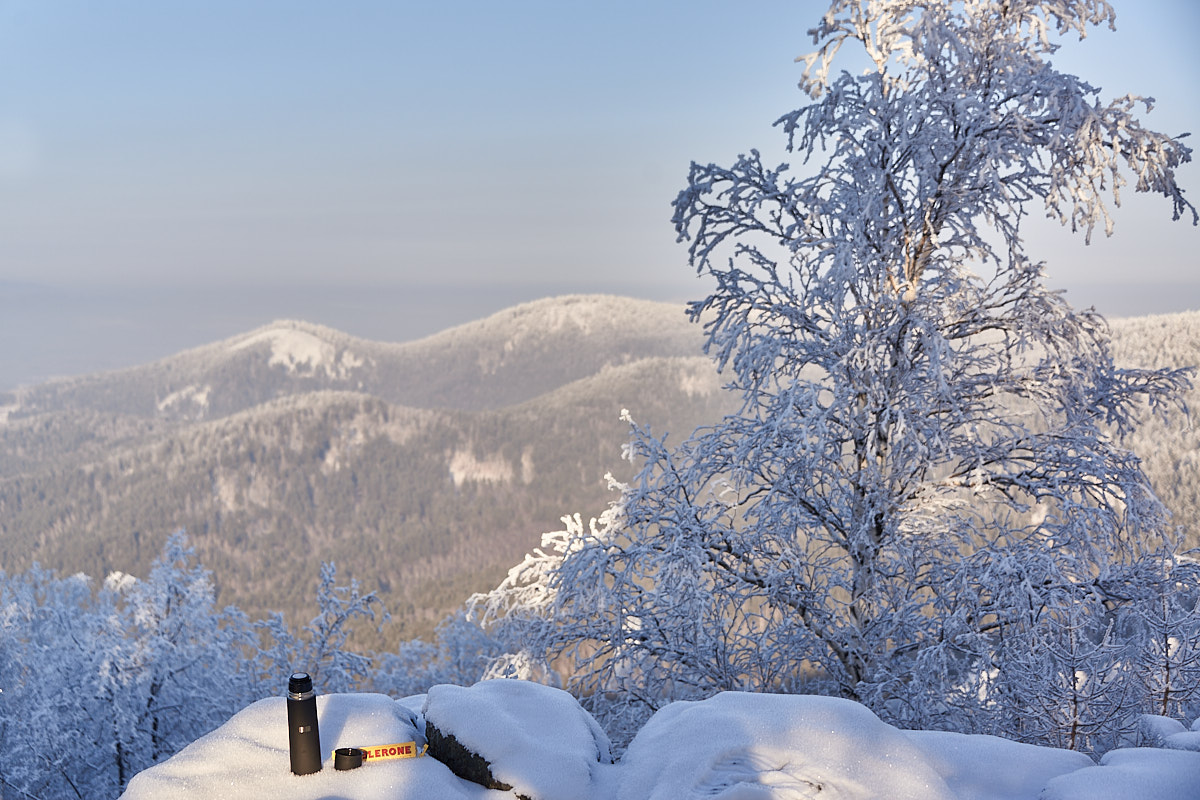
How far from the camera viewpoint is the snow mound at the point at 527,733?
3.71 meters

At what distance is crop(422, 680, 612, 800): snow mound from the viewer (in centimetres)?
371

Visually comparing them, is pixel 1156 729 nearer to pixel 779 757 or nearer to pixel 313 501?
pixel 779 757

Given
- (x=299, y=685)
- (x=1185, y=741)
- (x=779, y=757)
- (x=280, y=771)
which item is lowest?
(x=280, y=771)

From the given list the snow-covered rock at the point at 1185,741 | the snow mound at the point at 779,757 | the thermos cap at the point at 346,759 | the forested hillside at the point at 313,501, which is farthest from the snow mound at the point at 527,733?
the forested hillside at the point at 313,501

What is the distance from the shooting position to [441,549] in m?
156

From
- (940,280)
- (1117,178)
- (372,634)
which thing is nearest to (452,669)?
(940,280)

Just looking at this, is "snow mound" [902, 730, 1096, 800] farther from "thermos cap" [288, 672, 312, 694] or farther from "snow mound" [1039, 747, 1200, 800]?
"thermos cap" [288, 672, 312, 694]

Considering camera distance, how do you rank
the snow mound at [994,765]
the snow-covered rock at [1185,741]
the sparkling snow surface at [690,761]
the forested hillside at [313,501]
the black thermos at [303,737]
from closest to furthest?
the sparkling snow surface at [690,761] → the snow mound at [994,765] → the snow-covered rock at [1185,741] → the black thermos at [303,737] → the forested hillside at [313,501]

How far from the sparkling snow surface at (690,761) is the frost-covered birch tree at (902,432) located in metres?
2.25

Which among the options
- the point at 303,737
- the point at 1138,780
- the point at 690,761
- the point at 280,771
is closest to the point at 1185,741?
the point at 1138,780

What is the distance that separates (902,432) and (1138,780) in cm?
339

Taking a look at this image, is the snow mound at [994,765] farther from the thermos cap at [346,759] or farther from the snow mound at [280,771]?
the thermos cap at [346,759]

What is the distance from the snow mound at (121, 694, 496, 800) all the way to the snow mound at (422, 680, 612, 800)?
0.60ft

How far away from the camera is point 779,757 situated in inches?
130
